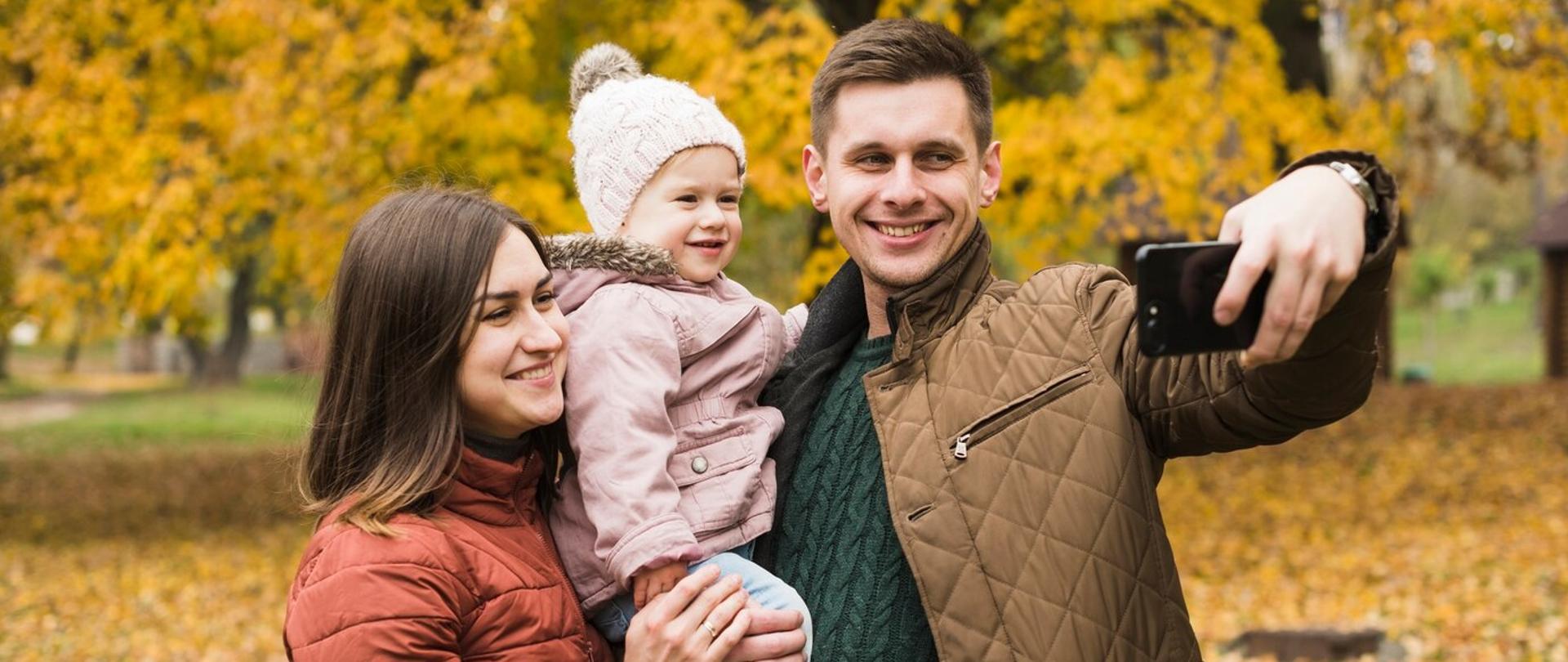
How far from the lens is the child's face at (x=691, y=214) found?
2809 millimetres

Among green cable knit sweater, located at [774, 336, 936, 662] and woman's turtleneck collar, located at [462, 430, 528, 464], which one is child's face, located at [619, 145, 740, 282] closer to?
green cable knit sweater, located at [774, 336, 936, 662]

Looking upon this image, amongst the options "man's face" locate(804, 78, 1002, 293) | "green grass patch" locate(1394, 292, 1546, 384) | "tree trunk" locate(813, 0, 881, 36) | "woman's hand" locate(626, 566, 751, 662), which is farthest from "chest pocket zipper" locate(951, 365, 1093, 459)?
"green grass patch" locate(1394, 292, 1546, 384)

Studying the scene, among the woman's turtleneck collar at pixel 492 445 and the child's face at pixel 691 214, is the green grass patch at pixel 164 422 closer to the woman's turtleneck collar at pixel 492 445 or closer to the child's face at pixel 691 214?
the child's face at pixel 691 214

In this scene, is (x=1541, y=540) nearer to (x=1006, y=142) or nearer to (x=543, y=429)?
(x=1006, y=142)

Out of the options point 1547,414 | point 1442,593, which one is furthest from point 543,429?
point 1547,414

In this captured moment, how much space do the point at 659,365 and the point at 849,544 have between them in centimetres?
49

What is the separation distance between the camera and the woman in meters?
2.19

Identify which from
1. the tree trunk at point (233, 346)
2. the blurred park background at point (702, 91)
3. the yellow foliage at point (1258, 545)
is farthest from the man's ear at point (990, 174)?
the tree trunk at point (233, 346)

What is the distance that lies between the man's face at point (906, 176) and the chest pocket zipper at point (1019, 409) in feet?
1.15

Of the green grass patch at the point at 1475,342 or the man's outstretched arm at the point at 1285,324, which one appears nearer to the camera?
the man's outstretched arm at the point at 1285,324

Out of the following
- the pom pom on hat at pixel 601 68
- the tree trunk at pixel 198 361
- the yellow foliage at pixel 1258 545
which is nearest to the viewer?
the pom pom on hat at pixel 601 68

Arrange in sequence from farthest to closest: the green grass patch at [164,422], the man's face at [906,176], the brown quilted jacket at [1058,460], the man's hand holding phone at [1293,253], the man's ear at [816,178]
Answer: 1. the green grass patch at [164,422]
2. the man's ear at [816,178]
3. the man's face at [906,176]
4. the brown quilted jacket at [1058,460]
5. the man's hand holding phone at [1293,253]

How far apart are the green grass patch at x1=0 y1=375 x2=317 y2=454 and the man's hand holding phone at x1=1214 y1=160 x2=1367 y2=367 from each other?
16.9 meters

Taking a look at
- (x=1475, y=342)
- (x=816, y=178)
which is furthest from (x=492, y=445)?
(x=1475, y=342)
